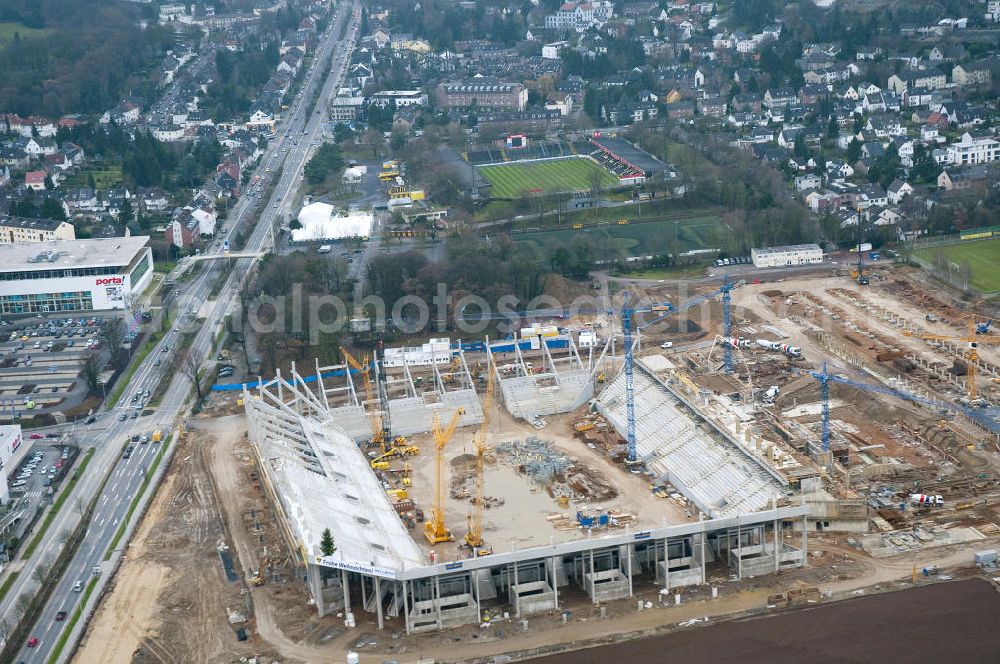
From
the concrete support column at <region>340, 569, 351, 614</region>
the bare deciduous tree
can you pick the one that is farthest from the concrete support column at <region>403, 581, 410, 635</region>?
the bare deciduous tree

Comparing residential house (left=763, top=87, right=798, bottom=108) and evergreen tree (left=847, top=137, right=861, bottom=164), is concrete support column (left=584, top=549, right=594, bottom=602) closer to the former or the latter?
evergreen tree (left=847, top=137, right=861, bottom=164)

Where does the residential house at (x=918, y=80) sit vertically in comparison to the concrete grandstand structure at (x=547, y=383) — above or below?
above

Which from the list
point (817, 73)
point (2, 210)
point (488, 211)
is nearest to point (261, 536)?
point (488, 211)

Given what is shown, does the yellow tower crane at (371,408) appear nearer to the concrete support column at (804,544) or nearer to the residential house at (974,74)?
the concrete support column at (804,544)

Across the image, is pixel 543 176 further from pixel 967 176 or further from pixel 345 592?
pixel 345 592

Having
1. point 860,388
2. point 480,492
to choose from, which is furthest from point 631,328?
point 480,492

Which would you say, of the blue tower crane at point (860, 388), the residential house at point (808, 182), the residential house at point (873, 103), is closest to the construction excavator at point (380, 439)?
the blue tower crane at point (860, 388)
